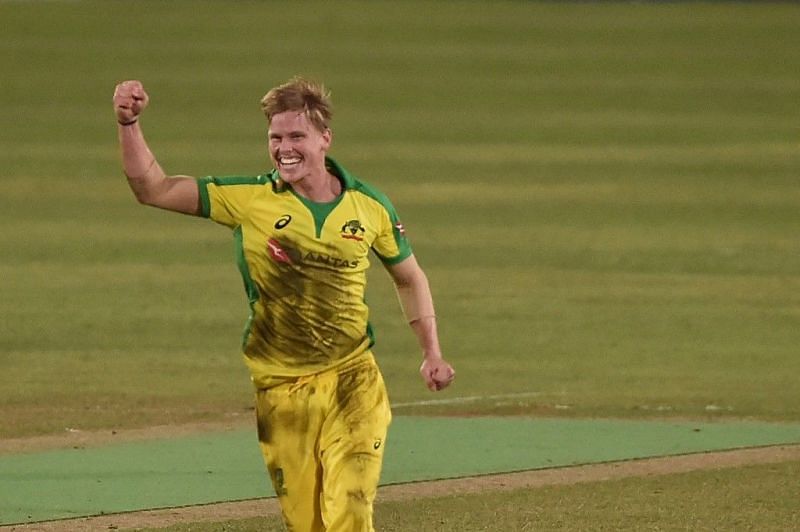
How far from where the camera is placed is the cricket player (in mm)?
8273

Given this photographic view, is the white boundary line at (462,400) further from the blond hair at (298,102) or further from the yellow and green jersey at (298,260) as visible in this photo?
the blond hair at (298,102)

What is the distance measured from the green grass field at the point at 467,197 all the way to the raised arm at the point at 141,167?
130 inches

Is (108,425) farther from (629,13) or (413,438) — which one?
(629,13)

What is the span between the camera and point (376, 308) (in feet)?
63.0

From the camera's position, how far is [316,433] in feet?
27.6

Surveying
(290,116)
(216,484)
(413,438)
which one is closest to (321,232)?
(290,116)

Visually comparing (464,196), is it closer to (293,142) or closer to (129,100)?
(293,142)

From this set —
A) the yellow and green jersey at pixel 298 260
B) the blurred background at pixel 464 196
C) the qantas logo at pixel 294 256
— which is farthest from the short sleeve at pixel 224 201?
the blurred background at pixel 464 196

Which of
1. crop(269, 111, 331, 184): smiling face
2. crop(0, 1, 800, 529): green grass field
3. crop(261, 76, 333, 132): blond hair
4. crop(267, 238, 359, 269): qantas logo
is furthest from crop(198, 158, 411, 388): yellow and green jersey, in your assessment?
crop(0, 1, 800, 529): green grass field

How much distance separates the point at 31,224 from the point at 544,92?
627 inches

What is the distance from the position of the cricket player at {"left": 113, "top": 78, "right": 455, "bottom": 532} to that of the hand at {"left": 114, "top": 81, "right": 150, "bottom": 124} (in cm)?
31

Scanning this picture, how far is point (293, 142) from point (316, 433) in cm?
108

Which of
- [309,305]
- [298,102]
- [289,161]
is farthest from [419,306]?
[298,102]

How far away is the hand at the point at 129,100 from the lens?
25.9 feet
